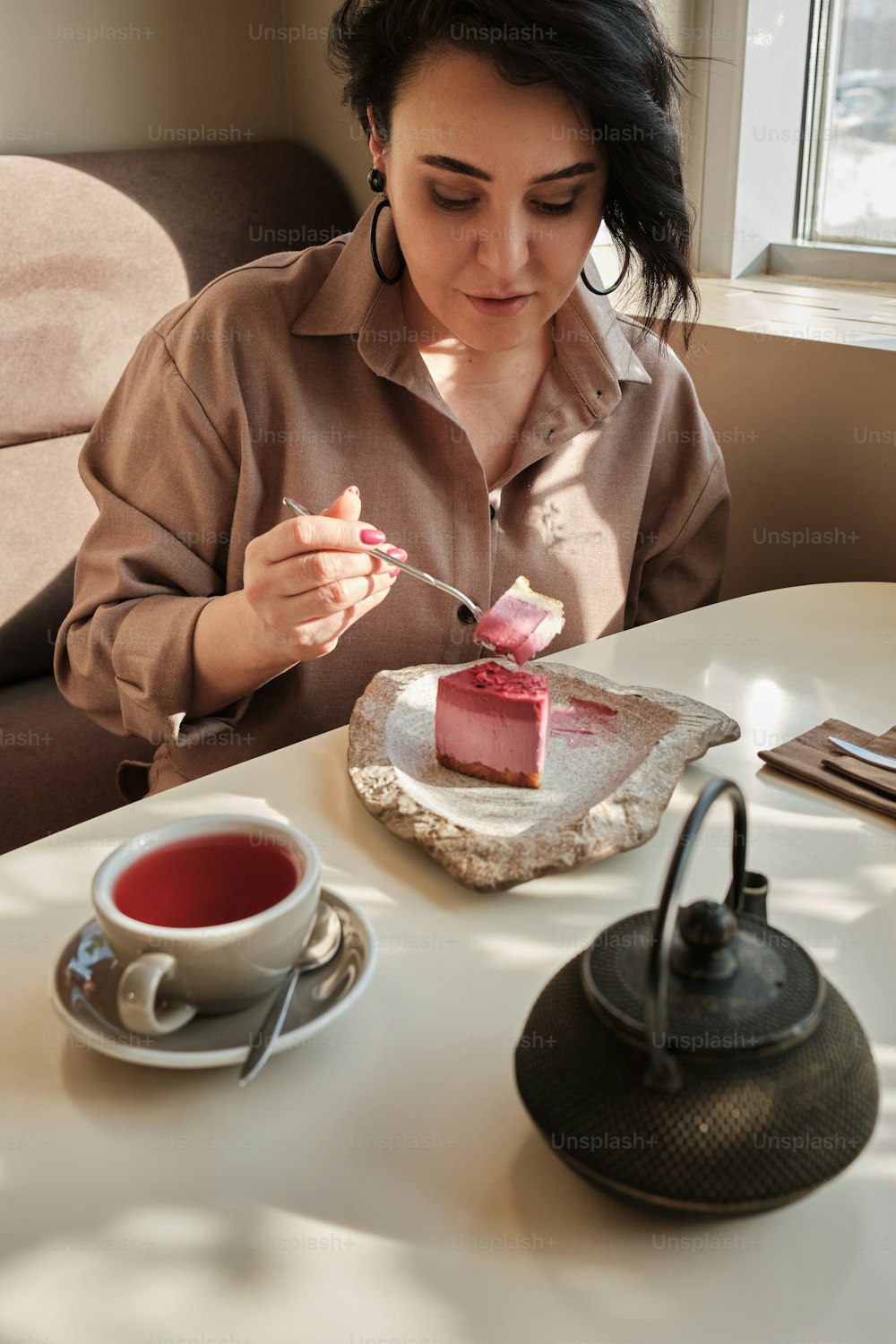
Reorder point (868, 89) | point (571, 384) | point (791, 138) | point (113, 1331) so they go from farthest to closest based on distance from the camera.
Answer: point (791, 138)
point (868, 89)
point (571, 384)
point (113, 1331)

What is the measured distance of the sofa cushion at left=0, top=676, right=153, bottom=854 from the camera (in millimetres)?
1916

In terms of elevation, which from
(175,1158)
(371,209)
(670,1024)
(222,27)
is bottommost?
(175,1158)

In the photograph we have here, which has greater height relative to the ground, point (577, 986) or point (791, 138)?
point (791, 138)

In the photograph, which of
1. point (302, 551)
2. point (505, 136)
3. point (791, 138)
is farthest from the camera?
point (791, 138)

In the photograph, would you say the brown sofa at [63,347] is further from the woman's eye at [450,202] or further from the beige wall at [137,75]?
the woman's eye at [450,202]

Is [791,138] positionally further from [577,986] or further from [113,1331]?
[113,1331]

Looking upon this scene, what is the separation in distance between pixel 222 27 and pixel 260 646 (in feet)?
6.43

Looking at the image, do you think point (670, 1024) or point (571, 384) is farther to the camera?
point (571, 384)

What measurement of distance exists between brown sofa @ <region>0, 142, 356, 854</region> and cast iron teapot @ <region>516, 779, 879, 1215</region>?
1.50 m

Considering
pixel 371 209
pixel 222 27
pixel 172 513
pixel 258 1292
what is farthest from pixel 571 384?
pixel 222 27

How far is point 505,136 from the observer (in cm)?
129

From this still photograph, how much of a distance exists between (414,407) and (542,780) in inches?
23.9

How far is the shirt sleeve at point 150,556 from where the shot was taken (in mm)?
1397

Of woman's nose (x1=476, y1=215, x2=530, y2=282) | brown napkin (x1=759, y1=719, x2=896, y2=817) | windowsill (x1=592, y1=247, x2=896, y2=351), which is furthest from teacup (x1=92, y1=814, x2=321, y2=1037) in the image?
windowsill (x1=592, y1=247, x2=896, y2=351)
